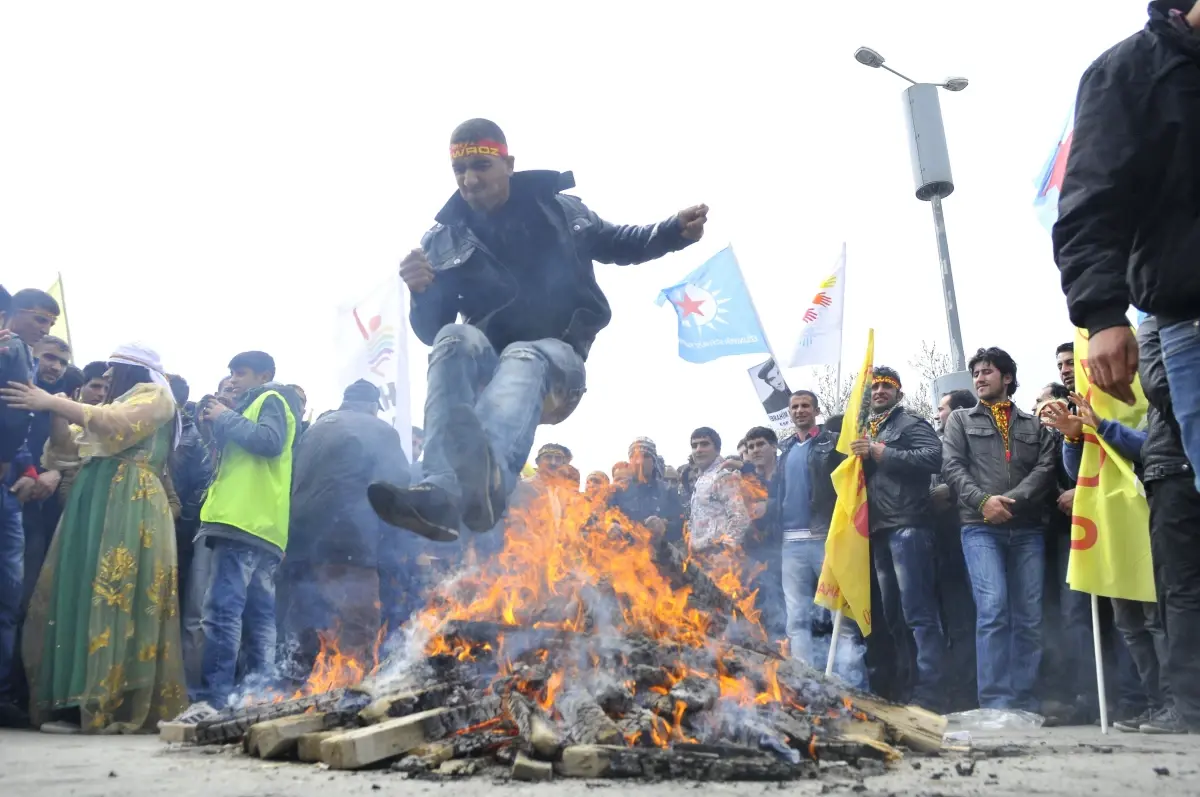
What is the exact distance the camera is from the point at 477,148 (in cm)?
432

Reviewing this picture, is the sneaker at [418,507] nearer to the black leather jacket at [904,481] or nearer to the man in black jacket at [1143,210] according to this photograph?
the man in black jacket at [1143,210]

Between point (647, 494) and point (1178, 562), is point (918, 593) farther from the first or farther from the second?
point (647, 494)

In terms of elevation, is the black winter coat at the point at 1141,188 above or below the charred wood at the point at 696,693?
above

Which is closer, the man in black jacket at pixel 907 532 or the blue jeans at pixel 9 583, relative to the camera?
the blue jeans at pixel 9 583

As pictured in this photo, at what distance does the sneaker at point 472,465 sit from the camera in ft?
12.0

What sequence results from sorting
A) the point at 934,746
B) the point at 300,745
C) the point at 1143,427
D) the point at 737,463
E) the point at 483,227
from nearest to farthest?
the point at 300,745 < the point at 934,746 < the point at 483,227 < the point at 1143,427 < the point at 737,463

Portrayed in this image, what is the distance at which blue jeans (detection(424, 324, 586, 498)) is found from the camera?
12.6 ft

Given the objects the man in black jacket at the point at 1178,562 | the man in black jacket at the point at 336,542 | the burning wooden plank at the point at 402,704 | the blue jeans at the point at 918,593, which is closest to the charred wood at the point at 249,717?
the burning wooden plank at the point at 402,704

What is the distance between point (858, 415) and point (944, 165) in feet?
17.1

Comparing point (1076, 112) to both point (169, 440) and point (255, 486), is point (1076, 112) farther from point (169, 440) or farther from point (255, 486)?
point (169, 440)

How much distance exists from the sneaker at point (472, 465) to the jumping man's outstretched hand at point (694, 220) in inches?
59.0

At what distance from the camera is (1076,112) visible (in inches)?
113

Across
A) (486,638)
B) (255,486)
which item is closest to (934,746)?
(486,638)

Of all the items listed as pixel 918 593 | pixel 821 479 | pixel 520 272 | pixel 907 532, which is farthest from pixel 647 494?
pixel 520 272
